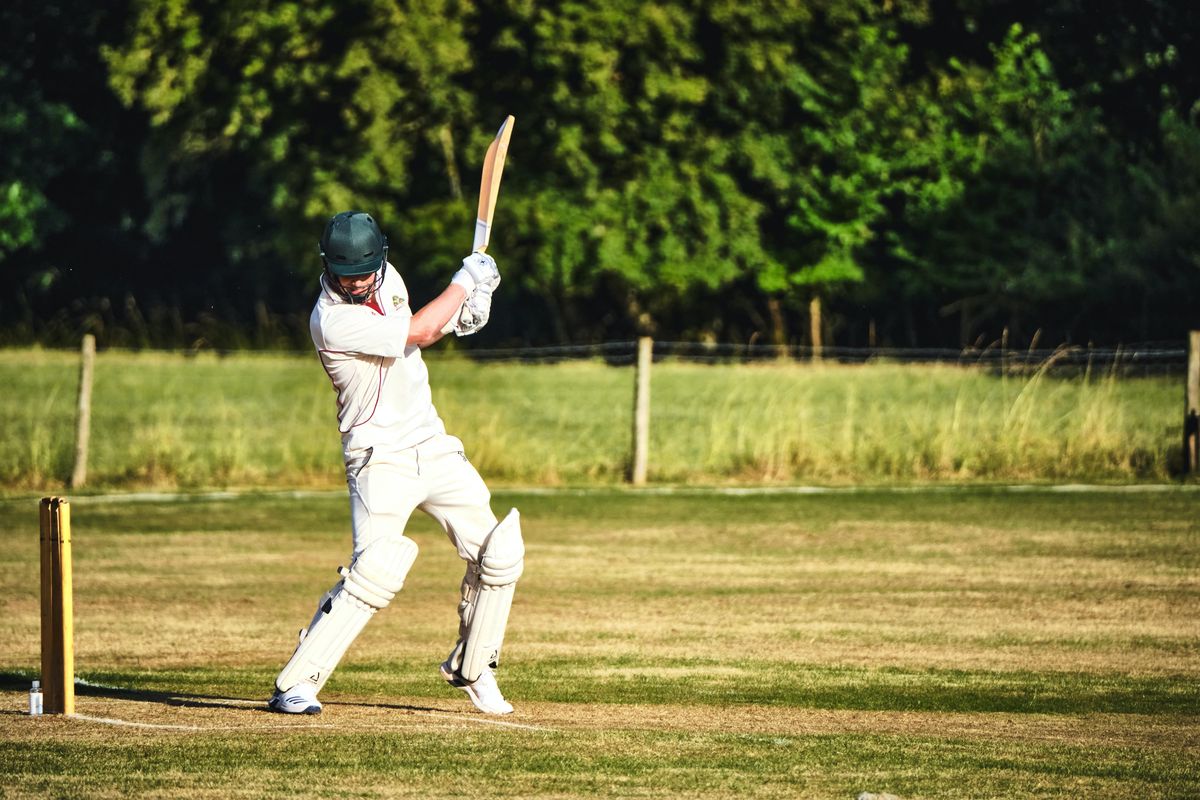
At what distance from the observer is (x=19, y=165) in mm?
55719

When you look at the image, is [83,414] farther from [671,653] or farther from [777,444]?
[671,653]

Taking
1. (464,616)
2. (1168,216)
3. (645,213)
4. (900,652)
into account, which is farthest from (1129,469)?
(645,213)

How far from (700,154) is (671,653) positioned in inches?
1476

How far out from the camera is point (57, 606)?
8.21 metres

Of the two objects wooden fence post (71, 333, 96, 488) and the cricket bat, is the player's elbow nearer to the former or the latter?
the cricket bat

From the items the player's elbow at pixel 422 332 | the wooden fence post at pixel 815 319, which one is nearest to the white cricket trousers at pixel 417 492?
the player's elbow at pixel 422 332

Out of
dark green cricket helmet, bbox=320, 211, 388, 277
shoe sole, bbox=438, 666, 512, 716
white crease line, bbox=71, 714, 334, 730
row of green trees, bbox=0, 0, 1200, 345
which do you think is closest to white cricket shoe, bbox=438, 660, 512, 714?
shoe sole, bbox=438, 666, 512, 716

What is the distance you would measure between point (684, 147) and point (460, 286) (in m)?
40.0

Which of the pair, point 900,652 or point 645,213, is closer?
point 900,652

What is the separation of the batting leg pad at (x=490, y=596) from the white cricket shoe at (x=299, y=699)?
67 cm

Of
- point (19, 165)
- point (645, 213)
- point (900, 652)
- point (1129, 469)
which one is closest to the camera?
point (900, 652)

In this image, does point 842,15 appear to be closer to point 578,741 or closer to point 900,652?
point 900,652

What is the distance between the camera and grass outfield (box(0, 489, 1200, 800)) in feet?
23.9

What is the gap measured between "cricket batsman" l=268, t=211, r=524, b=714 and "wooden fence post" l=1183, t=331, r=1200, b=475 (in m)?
14.1
